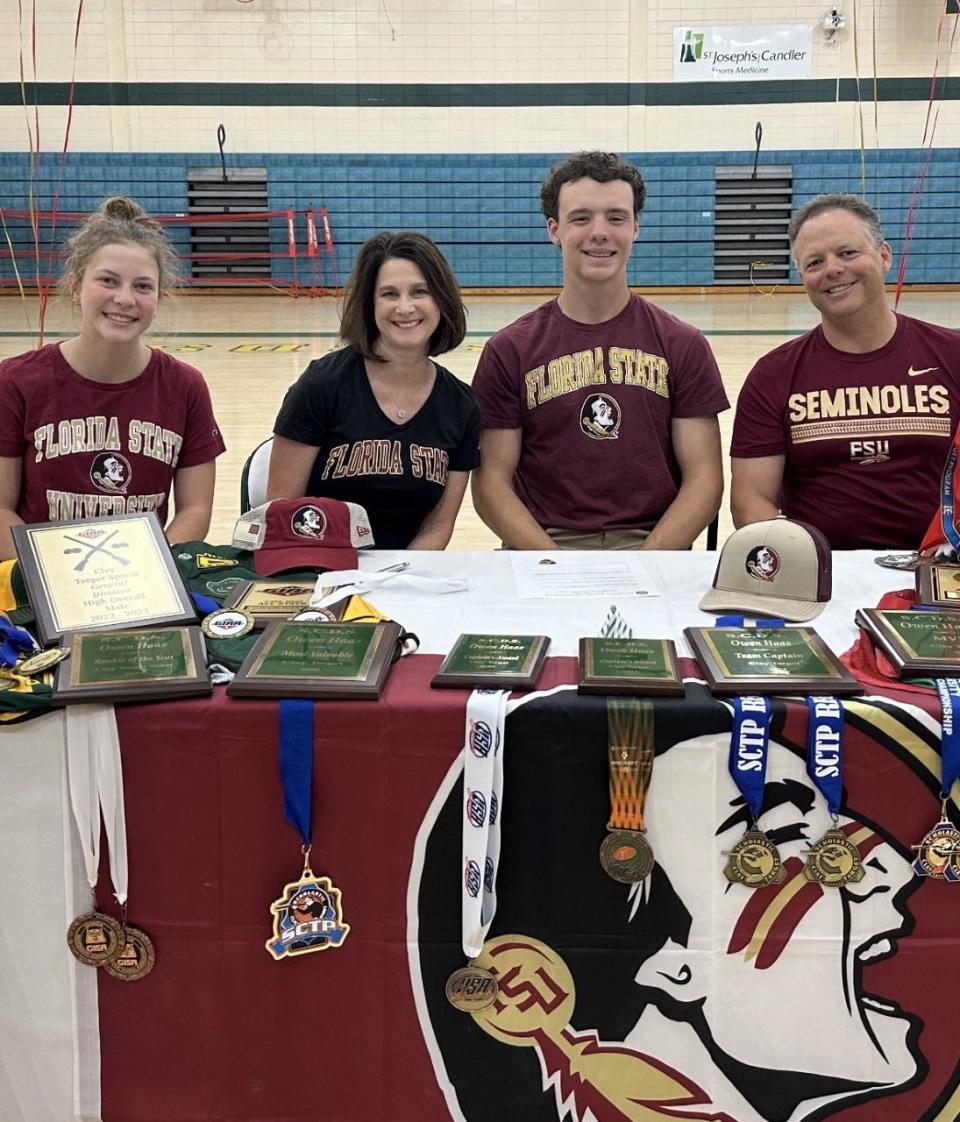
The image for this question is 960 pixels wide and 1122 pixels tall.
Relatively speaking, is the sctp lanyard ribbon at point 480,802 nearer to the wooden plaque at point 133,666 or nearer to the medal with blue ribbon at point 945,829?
the wooden plaque at point 133,666

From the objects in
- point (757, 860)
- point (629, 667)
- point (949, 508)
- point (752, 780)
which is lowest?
point (757, 860)

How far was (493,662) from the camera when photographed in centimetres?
139

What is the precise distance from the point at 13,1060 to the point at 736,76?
13238mm

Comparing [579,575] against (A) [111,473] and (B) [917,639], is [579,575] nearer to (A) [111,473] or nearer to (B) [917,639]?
(B) [917,639]

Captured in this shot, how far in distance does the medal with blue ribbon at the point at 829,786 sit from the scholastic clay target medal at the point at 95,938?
0.86 metres

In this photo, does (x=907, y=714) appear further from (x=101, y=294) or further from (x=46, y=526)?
(x=101, y=294)

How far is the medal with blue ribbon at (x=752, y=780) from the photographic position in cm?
127

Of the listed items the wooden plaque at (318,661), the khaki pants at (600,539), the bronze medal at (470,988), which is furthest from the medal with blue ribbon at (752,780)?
the khaki pants at (600,539)

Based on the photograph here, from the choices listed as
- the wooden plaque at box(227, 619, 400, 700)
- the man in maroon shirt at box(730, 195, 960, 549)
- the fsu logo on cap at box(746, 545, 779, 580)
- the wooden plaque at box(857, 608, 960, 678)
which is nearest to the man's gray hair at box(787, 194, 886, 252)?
the man in maroon shirt at box(730, 195, 960, 549)

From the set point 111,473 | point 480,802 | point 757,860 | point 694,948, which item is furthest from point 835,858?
point 111,473

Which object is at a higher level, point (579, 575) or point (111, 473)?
point (111, 473)

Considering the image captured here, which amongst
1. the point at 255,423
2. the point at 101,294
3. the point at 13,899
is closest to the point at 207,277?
the point at 255,423

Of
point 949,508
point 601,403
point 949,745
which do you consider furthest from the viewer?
point 601,403

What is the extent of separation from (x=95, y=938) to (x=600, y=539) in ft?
5.40
